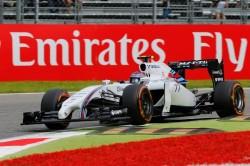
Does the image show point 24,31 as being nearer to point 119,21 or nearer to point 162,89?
point 119,21

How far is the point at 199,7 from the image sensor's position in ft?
74.6

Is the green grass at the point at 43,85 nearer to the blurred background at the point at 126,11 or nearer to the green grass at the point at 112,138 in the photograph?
the blurred background at the point at 126,11

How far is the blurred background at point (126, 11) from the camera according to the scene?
68.2 feet

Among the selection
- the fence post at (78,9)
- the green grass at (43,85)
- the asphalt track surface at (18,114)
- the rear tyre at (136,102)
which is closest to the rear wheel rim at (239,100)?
the asphalt track surface at (18,114)

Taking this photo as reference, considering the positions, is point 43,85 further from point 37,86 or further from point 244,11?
point 244,11

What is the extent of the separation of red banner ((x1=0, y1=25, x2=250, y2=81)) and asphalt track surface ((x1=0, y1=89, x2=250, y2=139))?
2.22 meters

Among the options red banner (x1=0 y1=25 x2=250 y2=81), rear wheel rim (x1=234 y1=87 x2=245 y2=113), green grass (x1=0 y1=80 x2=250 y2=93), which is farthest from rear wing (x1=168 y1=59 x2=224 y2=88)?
red banner (x1=0 y1=25 x2=250 y2=81)

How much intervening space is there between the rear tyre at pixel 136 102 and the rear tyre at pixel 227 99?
1.53m

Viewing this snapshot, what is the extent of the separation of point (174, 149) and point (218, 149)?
0.49m

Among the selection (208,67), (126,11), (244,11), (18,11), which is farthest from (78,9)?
(208,67)

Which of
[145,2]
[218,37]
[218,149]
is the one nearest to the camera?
[218,149]

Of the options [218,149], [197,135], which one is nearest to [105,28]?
[197,135]

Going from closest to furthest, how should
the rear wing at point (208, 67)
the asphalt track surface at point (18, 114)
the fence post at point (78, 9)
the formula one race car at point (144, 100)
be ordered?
the formula one race car at point (144, 100)
the asphalt track surface at point (18, 114)
the rear wing at point (208, 67)
the fence post at point (78, 9)

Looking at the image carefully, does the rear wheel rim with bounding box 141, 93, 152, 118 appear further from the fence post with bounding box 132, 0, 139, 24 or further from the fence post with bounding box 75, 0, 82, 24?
the fence post with bounding box 132, 0, 139, 24
